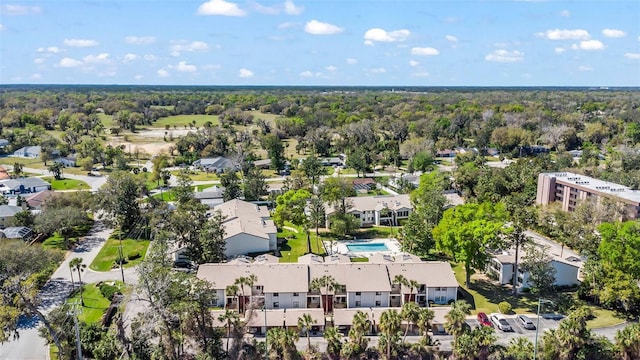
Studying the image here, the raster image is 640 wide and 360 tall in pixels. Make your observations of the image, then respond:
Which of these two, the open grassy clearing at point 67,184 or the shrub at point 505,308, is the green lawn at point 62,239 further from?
the shrub at point 505,308

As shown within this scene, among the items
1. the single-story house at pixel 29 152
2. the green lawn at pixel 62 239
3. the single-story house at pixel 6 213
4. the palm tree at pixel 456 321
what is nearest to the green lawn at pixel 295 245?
the palm tree at pixel 456 321

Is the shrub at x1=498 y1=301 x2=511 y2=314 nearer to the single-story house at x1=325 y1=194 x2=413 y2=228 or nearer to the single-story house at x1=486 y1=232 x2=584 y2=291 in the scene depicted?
the single-story house at x1=486 y1=232 x2=584 y2=291

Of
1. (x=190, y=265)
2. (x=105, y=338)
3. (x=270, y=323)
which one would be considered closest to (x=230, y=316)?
(x=270, y=323)

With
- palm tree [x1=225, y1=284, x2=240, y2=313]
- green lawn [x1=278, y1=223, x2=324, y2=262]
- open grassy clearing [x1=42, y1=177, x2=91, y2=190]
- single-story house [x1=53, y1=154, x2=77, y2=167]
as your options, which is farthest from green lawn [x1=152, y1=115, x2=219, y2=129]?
palm tree [x1=225, y1=284, x2=240, y2=313]

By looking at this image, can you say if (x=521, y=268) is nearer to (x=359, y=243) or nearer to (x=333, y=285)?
(x=333, y=285)

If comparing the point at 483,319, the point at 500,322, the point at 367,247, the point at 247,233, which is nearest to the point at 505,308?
the point at 500,322

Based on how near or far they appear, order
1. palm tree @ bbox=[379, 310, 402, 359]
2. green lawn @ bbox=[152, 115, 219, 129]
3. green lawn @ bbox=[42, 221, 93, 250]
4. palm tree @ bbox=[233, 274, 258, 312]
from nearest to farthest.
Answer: palm tree @ bbox=[379, 310, 402, 359] < palm tree @ bbox=[233, 274, 258, 312] < green lawn @ bbox=[42, 221, 93, 250] < green lawn @ bbox=[152, 115, 219, 129]

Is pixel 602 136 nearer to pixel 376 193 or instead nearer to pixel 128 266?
pixel 376 193
